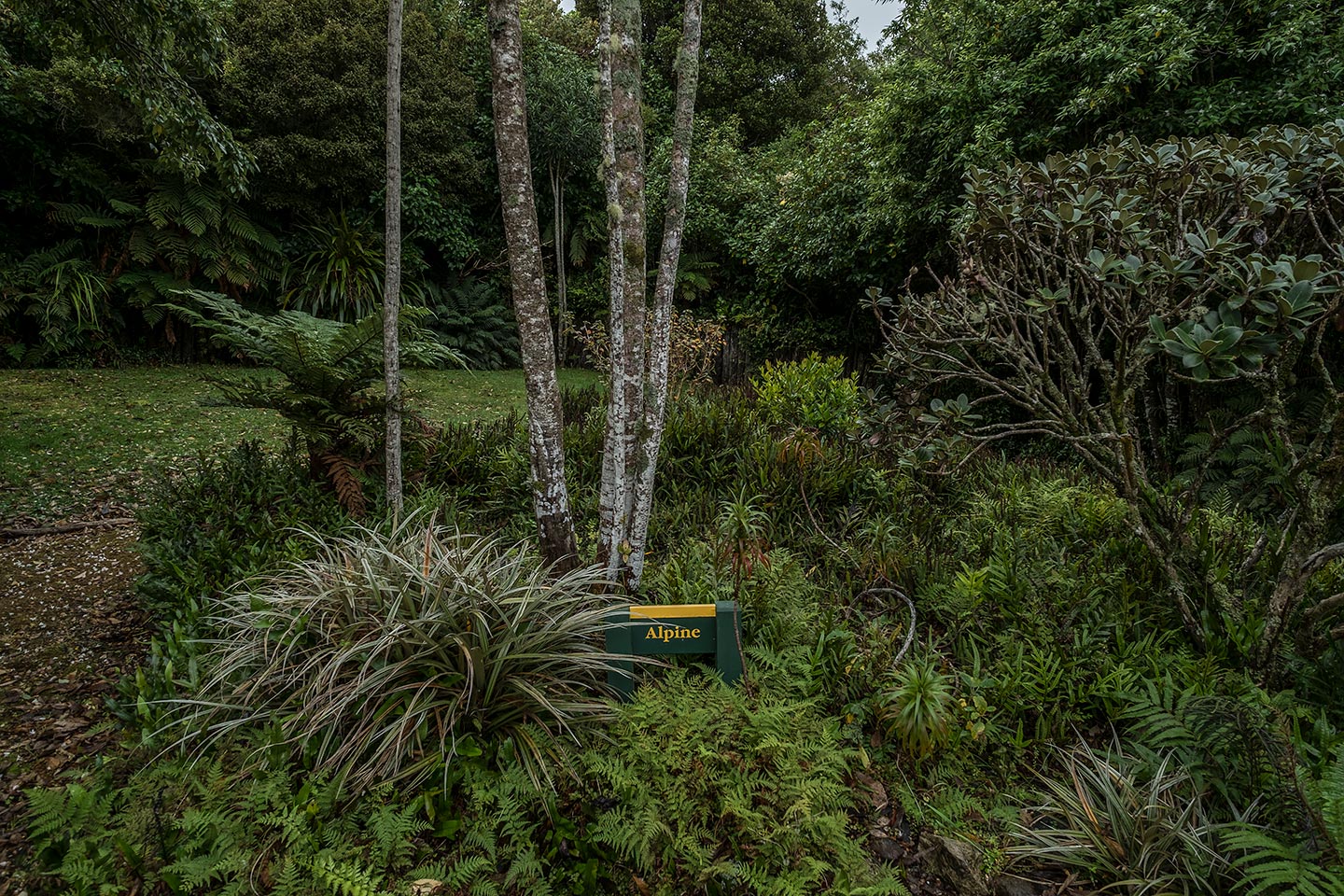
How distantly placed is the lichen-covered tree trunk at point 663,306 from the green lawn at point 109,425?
165 cm

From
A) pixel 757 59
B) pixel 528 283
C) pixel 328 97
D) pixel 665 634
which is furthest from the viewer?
pixel 757 59

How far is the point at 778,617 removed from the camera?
2.61 metres

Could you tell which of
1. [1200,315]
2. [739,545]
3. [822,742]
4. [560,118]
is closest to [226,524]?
[739,545]

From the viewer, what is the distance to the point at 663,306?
112 inches

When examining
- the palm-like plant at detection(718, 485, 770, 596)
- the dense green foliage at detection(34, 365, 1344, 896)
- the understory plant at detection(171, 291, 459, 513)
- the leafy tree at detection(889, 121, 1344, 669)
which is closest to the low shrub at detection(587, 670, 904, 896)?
the dense green foliage at detection(34, 365, 1344, 896)

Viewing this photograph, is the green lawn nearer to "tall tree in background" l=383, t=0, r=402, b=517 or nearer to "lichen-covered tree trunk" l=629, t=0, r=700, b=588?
"tall tree in background" l=383, t=0, r=402, b=517

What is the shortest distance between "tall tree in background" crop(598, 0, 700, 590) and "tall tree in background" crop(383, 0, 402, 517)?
1.26 meters

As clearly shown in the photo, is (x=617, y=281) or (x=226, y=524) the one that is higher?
(x=617, y=281)


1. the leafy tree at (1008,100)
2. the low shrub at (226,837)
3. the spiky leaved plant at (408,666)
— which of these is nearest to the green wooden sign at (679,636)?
the spiky leaved plant at (408,666)

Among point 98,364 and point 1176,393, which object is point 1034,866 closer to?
point 1176,393

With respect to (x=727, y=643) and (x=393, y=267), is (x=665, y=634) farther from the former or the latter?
(x=393, y=267)

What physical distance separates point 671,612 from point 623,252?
1.54 metres

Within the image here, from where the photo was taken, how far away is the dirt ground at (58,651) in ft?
7.07

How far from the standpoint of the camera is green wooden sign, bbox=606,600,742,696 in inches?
88.3
